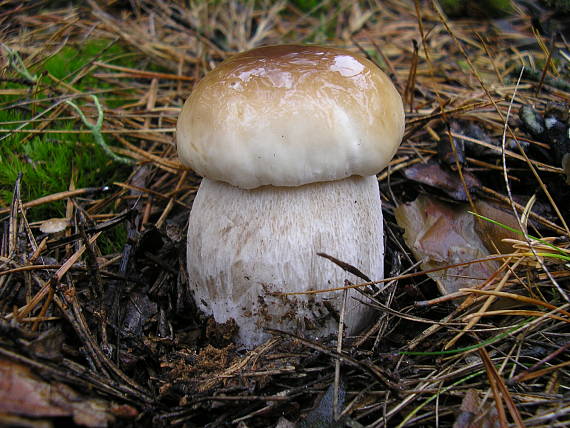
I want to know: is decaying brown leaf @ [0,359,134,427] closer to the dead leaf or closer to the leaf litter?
the leaf litter

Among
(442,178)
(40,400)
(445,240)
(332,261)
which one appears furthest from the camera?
(442,178)

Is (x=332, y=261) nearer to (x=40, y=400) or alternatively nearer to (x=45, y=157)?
(x=40, y=400)

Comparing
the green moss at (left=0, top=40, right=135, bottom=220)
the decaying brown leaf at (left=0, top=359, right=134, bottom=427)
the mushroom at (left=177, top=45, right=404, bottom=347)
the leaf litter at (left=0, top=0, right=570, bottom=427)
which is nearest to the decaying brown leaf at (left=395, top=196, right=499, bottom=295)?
the leaf litter at (left=0, top=0, right=570, bottom=427)

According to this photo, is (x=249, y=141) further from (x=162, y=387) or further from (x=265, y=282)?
(x=162, y=387)

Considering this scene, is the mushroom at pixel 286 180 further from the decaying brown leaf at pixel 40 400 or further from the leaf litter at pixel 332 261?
the decaying brown leaf at pixel 40 400

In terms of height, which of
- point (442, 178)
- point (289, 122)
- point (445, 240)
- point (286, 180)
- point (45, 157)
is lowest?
point (445, 240)

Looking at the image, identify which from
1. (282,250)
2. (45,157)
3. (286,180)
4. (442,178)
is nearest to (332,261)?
(282,250)

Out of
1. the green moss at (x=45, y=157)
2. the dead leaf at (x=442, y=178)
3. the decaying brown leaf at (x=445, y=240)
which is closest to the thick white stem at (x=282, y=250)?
the decaying brown leaf at (x=445, y=240)

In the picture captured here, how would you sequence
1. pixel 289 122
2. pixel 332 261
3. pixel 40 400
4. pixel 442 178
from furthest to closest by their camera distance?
pixel 442 178 → pixel 332 261 → pixel 289 122 → pixel 40 400
